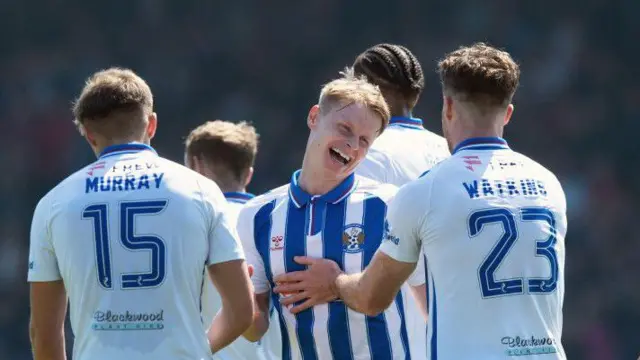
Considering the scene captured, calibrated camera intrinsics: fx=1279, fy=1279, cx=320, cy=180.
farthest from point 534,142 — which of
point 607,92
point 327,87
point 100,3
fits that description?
point 327,87

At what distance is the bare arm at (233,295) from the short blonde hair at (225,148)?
2.30m

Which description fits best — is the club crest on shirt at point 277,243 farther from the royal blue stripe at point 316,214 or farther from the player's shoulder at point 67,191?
the player's shoulder at point 67,191

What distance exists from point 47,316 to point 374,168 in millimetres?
1673

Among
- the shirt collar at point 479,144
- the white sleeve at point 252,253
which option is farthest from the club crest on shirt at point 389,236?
the white sleeve at point 252,253

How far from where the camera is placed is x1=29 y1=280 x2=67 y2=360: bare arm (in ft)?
14.0

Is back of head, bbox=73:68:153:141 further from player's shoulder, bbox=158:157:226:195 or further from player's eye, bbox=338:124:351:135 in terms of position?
player's eye, bbox=338:124:351:135

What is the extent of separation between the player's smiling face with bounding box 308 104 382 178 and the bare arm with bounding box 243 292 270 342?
1.81 feet

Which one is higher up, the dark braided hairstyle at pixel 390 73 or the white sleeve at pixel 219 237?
the dark braided hairstyle at pixel 390 73

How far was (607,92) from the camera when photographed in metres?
14.6

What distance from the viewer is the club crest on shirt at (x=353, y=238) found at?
187 inches

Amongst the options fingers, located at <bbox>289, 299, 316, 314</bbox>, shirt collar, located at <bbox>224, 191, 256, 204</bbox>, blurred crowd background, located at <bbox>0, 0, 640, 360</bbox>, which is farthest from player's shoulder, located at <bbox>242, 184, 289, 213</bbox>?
blurred crowd background, located at <bbox>0, 0, 640, 360</bbox>

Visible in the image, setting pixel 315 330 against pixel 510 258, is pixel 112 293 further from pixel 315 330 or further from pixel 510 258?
pixel 510 258

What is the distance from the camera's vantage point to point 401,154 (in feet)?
17.9

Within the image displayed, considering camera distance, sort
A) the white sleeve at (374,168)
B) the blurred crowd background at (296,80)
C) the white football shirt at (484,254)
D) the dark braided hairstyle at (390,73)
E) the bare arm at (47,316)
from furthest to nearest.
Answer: the blurred crowd background at (296,80), the dark braided hairstyle at (390,73), the white sleeve at (374,168), the bare arm at (47,316), the white football shirt at (484,254)
